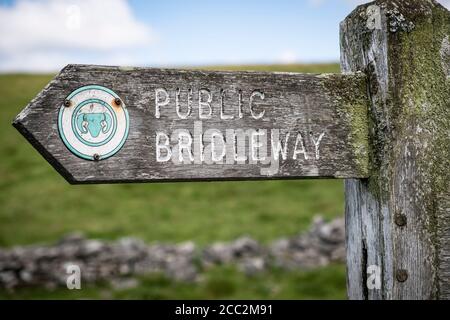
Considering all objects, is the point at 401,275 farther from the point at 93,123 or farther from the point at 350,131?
the point at 93,123

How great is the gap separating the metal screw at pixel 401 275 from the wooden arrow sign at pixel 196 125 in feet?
1.69

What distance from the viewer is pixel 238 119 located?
8.49ft

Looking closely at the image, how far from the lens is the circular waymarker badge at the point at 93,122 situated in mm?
2344

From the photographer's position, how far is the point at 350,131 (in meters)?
2.72

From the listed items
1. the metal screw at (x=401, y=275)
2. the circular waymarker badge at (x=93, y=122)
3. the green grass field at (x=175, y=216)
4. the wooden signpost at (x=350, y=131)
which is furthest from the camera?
the green grass field at (x=175, y=216)

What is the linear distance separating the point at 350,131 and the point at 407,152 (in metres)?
0.30

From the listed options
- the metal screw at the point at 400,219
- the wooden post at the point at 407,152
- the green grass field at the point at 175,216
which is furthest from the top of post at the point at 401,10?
the green grass field at the point at 175,216

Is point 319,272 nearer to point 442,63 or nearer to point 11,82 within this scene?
point 442,63

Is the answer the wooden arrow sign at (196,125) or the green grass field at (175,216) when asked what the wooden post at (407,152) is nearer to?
the wooden arrow sign at (196,125)

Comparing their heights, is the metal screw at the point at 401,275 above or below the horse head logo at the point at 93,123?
below

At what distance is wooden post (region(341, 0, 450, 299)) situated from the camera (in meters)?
2.68

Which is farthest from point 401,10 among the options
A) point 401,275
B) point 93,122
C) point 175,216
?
point 175,216

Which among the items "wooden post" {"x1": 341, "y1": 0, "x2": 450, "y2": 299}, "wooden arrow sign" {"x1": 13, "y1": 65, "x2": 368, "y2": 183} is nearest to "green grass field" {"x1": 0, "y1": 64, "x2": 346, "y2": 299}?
"wooden post" {"x1": 341, "y1": 0, "x2": 450, "y2": 299}

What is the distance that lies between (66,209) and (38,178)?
209 inches
